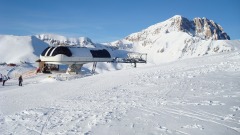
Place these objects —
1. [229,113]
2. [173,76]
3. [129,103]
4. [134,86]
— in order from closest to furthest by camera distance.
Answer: [229,113] → [129,103] → [134,86] → [173,76]

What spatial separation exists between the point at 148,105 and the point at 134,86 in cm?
699

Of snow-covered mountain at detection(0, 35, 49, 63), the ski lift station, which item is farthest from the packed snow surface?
snow-covered mountain at detection(0, 35, 49, 63)

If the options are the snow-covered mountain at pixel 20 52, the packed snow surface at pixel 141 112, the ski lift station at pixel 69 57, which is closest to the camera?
the packed snow surface at pixel 141 112

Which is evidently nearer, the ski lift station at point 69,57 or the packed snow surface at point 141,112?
the packed snow surface at point 141,112

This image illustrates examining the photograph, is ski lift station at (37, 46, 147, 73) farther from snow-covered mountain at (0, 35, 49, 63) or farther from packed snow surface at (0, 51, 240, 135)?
snow-covered mountain at (0, 35, 49, 63)

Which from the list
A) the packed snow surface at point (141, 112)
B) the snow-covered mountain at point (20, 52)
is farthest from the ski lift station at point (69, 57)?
the snow-covered mountain at point (20, 52)

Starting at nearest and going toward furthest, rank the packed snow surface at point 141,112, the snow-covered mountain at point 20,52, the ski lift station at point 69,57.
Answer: the packed snow surface at point 141,112 → the ski lift station at point 69,57 → the snow-covered mountain at point 20,52

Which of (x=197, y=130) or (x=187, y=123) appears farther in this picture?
(x=187, y=123)

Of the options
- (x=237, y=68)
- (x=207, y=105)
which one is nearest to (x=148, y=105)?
(x=207, y=105)

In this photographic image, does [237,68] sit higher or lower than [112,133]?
higher

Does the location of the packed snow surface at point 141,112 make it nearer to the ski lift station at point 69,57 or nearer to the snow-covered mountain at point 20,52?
the ski lift station at point 69,57

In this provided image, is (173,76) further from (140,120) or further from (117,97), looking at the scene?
(140,120)

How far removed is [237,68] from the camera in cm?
2538

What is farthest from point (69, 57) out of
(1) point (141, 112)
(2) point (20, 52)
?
(2) point (20, 52)
